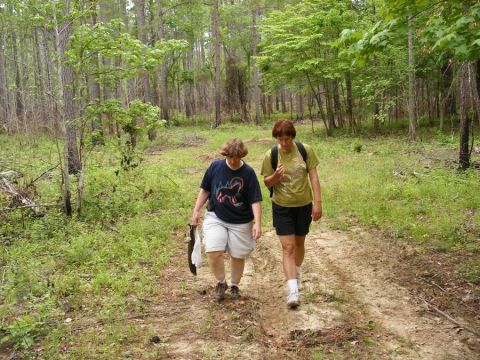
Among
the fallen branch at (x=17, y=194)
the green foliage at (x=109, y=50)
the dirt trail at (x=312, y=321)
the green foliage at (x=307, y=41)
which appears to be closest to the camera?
the dirt trail at (x=312, y=321)

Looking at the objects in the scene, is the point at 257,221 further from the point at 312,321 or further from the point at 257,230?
the point at 312,321

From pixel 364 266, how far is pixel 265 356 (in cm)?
269

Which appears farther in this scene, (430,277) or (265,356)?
(430,277)

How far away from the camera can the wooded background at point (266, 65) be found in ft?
16.6

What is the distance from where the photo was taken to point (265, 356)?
157 inches

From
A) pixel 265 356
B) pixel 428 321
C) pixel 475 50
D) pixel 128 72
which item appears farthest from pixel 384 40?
pixel 128 72

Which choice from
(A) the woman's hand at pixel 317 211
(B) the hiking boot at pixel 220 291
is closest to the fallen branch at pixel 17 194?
(B) the hiking boot at pixel 220 291

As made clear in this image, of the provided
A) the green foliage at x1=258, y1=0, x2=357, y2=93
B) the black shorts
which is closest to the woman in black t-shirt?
the black shorts

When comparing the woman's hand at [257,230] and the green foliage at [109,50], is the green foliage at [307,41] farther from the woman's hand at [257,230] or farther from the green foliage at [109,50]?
the woman's hand at [257,230]

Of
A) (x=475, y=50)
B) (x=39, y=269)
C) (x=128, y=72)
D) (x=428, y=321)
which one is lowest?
(x=428, y=321)

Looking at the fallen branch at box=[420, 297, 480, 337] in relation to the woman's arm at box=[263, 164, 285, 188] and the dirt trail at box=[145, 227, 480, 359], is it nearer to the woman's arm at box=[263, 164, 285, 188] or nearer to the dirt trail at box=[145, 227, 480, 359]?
the dirt trail at box=[145, 227, 480, 359]

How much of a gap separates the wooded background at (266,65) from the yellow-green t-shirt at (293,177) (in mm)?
1234

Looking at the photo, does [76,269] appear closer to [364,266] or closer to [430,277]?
[364,266]

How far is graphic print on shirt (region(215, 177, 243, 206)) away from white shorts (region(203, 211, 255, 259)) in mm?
243
